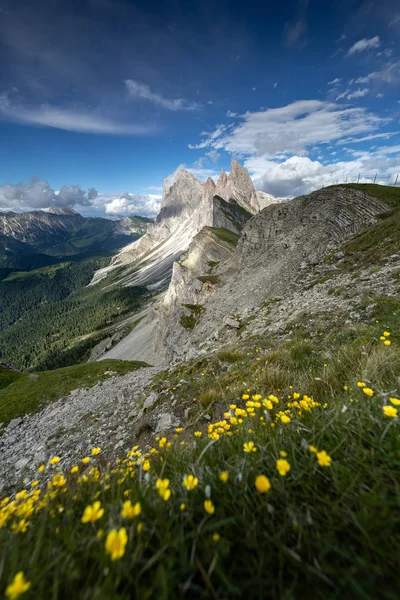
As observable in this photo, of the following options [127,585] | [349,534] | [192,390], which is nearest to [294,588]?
[349,534]

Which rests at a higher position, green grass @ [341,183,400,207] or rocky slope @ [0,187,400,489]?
green grass @ [341,183,400,207]

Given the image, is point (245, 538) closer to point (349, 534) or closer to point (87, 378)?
point (349, 534)

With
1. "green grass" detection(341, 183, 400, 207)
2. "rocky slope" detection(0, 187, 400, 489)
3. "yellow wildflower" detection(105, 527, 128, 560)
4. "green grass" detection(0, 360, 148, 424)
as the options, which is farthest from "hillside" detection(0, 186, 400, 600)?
"green grass" detection(341, 183, 400, 207)

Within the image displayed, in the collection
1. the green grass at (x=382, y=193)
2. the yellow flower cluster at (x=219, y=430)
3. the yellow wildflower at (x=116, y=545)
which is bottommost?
the yellow flower cluster at (x=219, y=430)

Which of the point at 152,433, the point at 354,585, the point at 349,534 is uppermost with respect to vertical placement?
the point at 354,585

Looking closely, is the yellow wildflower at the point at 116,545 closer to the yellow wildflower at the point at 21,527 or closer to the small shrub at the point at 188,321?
the yellow wildflower at the point at 21,527

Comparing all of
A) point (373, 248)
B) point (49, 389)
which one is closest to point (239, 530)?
point (373, 248)

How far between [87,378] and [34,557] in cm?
2968

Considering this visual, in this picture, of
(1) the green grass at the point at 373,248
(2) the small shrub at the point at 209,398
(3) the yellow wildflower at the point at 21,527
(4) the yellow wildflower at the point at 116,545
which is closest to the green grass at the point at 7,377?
(2) the small shrub at the point at 209,398

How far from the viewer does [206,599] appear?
4.13ft

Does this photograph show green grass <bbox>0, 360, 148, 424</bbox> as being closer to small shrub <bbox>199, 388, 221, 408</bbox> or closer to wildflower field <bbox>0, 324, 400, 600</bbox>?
small shrub <bbox>199, 388, 221, 408</bbox>

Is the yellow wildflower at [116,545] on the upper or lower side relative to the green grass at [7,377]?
upper

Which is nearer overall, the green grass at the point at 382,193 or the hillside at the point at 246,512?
the hillside at the point at 246,512

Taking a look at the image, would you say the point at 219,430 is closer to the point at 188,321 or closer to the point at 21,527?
the point at 21,527
